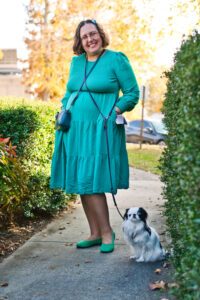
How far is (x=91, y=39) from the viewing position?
3.78 m

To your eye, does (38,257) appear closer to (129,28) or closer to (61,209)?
(61,209)

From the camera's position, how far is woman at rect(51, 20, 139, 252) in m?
3.68

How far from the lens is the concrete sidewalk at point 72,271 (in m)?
2.88

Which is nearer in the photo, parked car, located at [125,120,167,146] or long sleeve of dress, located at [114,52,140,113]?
long sleeve of dress, located at [114,52,140,113]

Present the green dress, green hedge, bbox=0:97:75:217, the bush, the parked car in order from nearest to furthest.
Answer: the bush → the green dress → green hedge, bbox=0:97:75:217 → the parked car

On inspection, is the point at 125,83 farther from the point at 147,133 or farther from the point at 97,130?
the point at 147,133

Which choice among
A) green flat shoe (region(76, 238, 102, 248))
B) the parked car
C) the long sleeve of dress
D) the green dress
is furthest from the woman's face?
the parked car

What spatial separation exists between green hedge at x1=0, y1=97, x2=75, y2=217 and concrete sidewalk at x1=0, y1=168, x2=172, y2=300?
429 mm

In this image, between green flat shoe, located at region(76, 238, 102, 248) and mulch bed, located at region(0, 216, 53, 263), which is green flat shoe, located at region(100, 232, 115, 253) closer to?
green flat shoe, located at region(76, 238, 102, 248)

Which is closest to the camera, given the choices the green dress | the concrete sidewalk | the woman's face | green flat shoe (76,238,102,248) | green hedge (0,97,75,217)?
the concrete sidewalk

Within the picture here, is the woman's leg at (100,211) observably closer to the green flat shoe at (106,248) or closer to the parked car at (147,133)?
the green flat shoe at (106,248)

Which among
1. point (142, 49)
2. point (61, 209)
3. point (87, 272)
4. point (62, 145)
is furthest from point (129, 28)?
point (87, 272)

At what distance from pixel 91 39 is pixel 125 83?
0.57 meters

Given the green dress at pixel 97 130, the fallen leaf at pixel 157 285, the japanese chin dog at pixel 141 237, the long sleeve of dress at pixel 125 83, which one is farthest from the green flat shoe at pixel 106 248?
the long sleeve of dress at pixel 125 83
